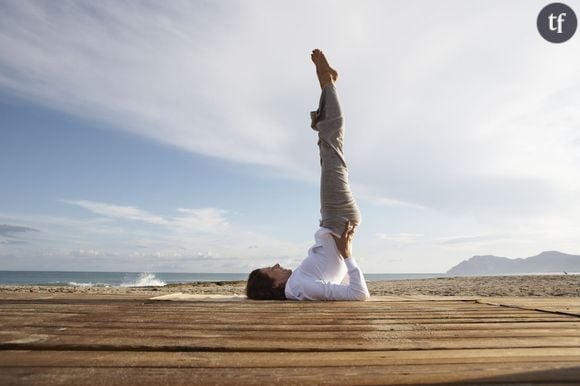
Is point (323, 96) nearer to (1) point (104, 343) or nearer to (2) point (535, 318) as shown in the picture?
(2) point (535, 318)

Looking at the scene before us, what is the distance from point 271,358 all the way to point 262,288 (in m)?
2.82

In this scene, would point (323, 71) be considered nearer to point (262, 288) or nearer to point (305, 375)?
point (262, 288)

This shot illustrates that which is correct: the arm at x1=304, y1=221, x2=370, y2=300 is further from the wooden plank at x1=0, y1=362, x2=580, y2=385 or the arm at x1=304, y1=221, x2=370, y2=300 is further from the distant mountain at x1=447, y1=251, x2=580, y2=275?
the distant mountain at x1=447, y1=251, x2=580, y2=275

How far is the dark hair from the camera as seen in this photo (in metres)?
4.09

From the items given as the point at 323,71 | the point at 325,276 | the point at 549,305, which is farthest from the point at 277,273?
the point at 549,305

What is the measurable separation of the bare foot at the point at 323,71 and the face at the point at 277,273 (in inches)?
79.1

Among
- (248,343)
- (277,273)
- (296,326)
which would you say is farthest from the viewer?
(277,273)

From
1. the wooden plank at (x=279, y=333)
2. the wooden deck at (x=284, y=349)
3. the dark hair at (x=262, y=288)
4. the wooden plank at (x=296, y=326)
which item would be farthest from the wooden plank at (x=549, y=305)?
the dark hair at (x=262, y=288)

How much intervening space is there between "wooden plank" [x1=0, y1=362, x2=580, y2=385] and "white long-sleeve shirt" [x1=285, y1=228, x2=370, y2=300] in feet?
7.86

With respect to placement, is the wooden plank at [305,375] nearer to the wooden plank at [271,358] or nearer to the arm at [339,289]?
the wooden plank at [271,358]

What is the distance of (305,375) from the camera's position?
118cm

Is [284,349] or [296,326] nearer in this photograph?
[284,349]

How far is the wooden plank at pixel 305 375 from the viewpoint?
1125 mm

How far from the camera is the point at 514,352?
4.87 feet
